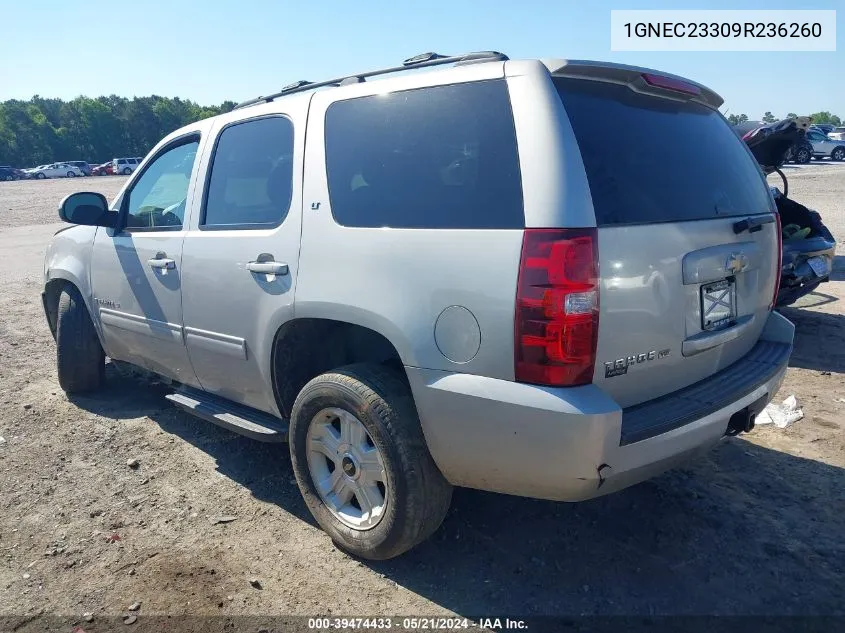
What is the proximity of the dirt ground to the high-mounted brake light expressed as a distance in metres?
1.98

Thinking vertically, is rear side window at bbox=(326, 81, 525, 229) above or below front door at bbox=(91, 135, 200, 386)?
above

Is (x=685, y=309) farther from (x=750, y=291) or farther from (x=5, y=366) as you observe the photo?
(x=5, y=366)

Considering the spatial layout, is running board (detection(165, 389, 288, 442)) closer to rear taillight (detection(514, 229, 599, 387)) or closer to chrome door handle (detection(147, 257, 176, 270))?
chrome door handle (detection(147, 257, 176, 270))

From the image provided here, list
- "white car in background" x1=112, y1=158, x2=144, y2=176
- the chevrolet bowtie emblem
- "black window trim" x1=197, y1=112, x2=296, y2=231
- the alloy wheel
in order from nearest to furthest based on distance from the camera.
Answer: the chevrolet bowtie emblem < the alloy wheel < "black window trim" x1=197, y1=112, x2=296, y2=231 < "white car in background" x1=112, y1=158, x2=144, y2=176

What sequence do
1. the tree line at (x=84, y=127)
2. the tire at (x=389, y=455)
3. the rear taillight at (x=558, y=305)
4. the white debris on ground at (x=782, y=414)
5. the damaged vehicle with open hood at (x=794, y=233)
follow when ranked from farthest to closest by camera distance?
the tree line at (x=84, y=127)
the damaged vehicle with open hood at (x=794, y=233)
the white debris on ground at (x=782, y=414)
the tire at (x=389, y=455)
the rear taillight at (x=558, y=305)

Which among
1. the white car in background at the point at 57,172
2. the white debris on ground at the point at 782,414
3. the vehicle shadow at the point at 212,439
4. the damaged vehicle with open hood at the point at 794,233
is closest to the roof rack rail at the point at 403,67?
the vehicle shadow at the point at 212,439

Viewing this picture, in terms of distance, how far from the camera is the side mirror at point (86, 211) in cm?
414

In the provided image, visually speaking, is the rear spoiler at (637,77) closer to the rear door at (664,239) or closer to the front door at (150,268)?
the rear door at (664,239)

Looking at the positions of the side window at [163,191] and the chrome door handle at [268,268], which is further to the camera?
the side window at [163,191]

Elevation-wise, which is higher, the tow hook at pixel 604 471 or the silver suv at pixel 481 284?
the silver suv at pixel 481 284

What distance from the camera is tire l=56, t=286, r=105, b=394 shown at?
186 inches

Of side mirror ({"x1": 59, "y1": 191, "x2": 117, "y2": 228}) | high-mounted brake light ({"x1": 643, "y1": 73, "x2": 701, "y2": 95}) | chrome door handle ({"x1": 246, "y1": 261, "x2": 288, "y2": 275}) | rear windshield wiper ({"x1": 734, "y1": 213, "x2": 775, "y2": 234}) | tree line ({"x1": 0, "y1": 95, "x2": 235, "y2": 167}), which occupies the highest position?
tree line ({"x1": 0, "y1": 95, "x2": 235, "y2": 167})

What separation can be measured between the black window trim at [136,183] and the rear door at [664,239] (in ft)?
7.93

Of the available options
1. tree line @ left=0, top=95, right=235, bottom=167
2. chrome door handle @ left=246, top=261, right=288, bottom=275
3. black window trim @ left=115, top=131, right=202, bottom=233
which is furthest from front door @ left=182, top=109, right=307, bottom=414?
tree line @ left=0, top=95, right=235, bottom=167
